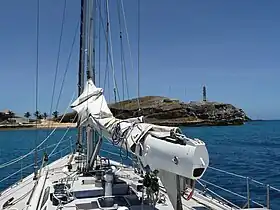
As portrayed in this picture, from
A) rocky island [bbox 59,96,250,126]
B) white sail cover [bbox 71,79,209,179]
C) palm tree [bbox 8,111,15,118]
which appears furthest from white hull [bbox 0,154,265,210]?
palm tree [bbox 8,111,15,118]

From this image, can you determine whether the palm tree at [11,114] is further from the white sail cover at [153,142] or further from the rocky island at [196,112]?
the white sail cover at [153,142]

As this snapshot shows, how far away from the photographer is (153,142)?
6.55 meters

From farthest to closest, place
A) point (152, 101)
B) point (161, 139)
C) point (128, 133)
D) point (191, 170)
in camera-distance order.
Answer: point (152, 101), point (128, 133), point (161, 139), point (191, 170)

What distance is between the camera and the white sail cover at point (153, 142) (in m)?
5.48

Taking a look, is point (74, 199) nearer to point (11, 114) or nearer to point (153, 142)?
point (153, 142)

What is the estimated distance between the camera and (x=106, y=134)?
30.2 ft

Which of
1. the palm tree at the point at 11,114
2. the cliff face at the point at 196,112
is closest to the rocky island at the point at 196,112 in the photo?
the cliff face at the point at 196,112

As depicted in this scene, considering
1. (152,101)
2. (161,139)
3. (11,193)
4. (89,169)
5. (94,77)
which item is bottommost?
(11,193)

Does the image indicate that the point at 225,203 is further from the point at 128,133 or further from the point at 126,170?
the point at 126,170

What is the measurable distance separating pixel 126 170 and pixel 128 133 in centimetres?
471

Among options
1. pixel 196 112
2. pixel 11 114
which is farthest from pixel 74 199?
pixel 11 114

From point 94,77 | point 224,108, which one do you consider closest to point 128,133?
point 94,77

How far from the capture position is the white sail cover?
5484 millimetres

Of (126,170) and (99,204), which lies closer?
(99,204)
